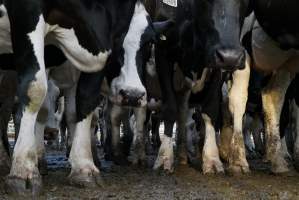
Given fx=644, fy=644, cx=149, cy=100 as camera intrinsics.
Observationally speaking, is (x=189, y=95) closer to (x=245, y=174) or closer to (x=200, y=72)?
(x=200, y=72)

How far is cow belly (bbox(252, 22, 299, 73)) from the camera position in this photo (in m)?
6.77

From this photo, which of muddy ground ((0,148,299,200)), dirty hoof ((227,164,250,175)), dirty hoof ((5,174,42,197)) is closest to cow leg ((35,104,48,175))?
muddy ground ((0,148,299,200))

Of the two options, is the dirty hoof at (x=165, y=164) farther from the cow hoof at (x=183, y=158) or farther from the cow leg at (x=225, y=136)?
the cow leg at (x=225, y=136)

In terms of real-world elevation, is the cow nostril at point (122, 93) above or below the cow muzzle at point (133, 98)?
above

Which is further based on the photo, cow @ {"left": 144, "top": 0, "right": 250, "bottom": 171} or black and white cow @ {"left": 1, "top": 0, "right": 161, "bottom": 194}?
cow @ {"left": 144, "top": 0, "right": 250, "bottom": 171}

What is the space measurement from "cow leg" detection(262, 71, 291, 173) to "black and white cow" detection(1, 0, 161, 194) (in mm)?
1808

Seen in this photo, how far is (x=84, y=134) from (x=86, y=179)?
1.68 feet

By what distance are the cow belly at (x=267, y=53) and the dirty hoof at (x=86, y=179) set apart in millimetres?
2365

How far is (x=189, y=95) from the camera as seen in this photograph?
8266mm

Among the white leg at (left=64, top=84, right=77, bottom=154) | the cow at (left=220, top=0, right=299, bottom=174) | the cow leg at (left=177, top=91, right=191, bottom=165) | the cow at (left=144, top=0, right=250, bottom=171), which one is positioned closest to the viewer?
the cow at (left=144, top=0, right=250, bottom=171)

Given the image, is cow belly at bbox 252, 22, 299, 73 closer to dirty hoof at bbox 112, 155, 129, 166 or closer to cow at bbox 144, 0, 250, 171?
cow at bbox 144, 0, 250, 171

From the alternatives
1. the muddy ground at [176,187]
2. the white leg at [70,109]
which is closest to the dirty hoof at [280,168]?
the muddy ground at [176,187]

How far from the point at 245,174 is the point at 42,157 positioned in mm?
2124

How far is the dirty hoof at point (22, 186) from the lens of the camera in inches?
188
